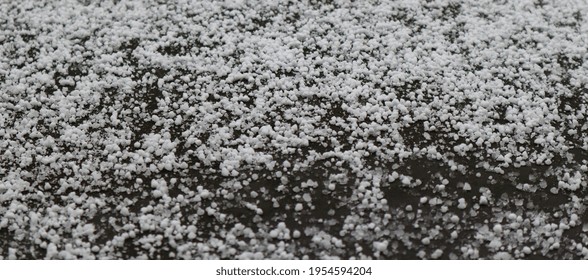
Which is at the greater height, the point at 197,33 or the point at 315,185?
the point at 197,33

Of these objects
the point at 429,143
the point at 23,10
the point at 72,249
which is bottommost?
the point at 72,249

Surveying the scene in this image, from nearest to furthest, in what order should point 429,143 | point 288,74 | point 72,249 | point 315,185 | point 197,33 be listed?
point 72,249 → point 315,185 → point 429,143 → point 288,74 → point 197,33

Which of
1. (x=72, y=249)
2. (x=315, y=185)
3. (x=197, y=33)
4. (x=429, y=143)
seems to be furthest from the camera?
(x=197, y=33)

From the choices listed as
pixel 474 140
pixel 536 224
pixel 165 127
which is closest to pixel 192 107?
pixel 165 127

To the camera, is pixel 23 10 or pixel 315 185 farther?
pixel 23 10

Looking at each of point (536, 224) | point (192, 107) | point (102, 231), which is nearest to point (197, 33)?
point (192, 107)

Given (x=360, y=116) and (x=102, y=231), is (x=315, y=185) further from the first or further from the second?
(x=102, y=231)
